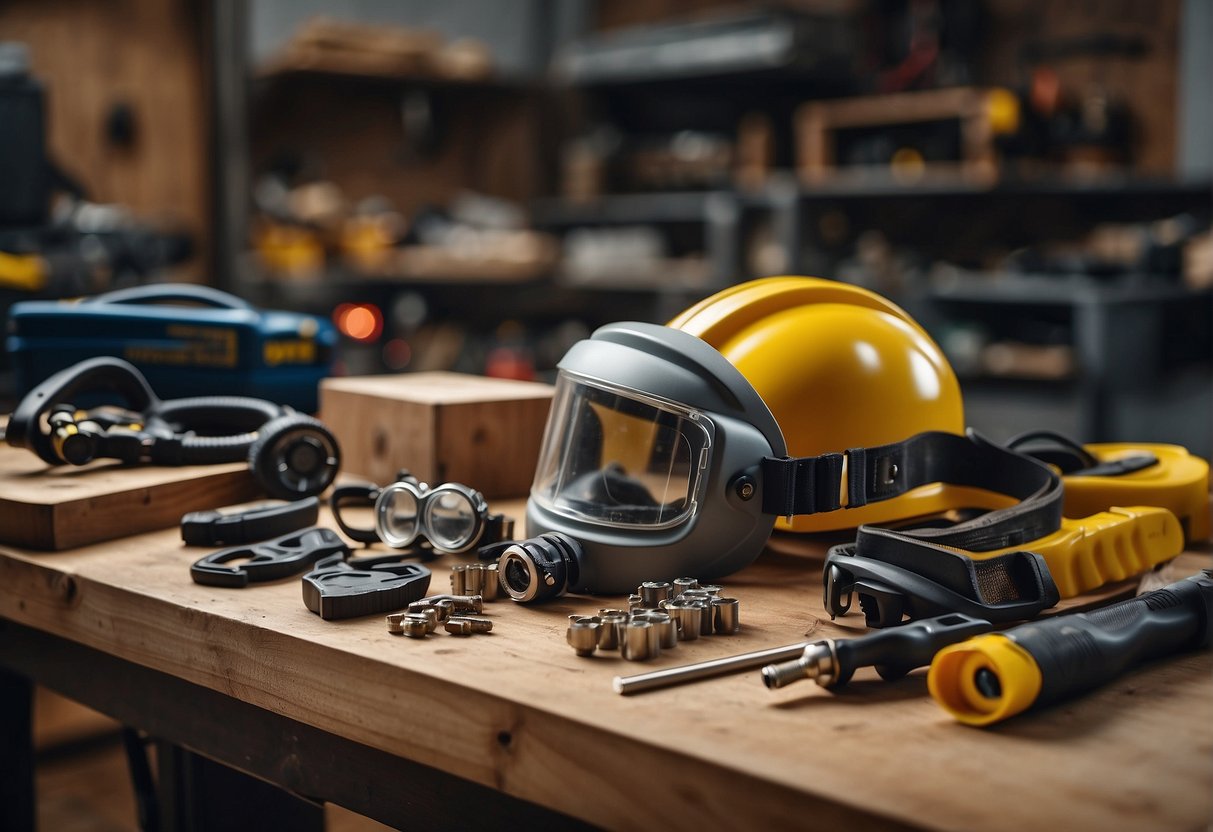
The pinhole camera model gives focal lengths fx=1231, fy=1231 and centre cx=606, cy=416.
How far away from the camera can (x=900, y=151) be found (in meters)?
4.58

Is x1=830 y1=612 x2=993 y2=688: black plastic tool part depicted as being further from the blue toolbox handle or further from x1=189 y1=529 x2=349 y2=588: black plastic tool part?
the blue toolbox handle

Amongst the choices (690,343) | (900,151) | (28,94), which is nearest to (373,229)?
(900,151)

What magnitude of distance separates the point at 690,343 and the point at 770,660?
310 millimetres

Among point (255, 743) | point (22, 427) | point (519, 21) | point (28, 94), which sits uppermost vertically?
point (519, 21)

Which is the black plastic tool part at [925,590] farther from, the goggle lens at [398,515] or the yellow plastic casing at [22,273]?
the yellow plastic casing at [22,273]

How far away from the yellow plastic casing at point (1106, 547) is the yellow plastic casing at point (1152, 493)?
0.21 ft

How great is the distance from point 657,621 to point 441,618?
178 mm

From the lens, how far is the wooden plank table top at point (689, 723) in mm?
643

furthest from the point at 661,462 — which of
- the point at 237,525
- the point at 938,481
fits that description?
the point at 237,525

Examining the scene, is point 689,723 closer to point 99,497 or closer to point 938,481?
point 938,481

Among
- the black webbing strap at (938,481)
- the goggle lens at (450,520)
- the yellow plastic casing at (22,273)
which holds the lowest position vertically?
the goggle lens at (450,520)

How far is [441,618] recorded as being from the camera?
95 cm

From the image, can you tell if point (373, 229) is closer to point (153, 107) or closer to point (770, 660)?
point (153, 107)

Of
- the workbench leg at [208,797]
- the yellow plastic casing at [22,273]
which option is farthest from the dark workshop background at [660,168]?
the workbench leg at [208,797]
